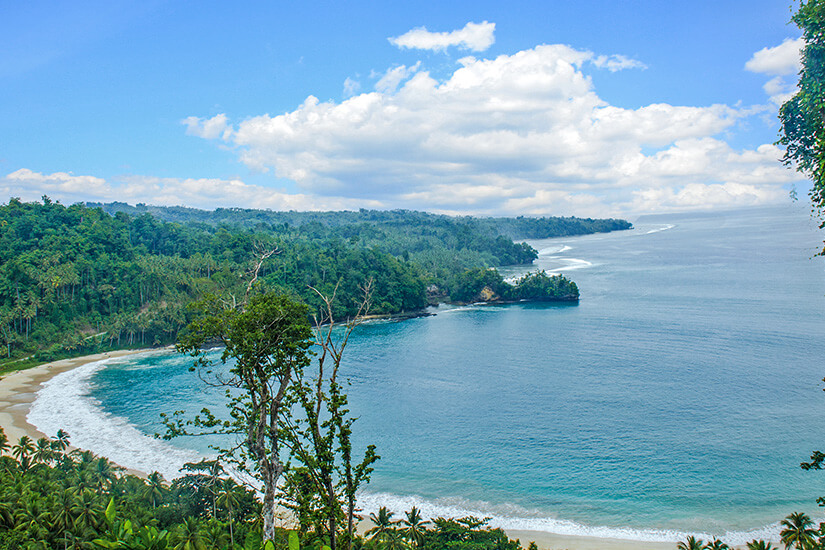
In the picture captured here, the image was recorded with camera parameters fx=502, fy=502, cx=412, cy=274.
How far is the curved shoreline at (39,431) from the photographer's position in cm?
2197

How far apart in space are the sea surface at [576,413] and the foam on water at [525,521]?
10 centimetres

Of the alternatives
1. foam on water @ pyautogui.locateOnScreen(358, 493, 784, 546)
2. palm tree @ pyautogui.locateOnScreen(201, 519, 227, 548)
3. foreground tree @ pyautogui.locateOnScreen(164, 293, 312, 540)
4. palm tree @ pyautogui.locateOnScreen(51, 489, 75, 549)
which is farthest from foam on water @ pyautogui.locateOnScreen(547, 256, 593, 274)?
foreground tree @ pyautogui.locateOnScreen(164, 293, 312, 540)

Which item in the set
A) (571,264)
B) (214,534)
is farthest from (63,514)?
(571,264)

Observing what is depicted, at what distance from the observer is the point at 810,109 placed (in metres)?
13.8

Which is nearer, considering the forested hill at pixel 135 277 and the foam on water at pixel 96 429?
the foam on water at pixel 96 429

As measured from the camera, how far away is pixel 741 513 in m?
23.9

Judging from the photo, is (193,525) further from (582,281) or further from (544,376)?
(582,281)

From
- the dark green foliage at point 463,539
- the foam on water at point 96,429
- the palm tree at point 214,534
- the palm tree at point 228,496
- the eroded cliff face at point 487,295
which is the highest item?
the eroded cliff face at point 487,295

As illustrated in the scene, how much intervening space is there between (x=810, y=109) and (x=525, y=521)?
65.7 ft

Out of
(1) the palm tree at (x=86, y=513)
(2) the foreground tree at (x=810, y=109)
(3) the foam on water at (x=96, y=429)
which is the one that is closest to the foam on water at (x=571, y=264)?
(3) the foam on water at (x=96, y=429)

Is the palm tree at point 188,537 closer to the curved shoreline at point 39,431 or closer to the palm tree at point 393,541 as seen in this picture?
the palm tree at point 393,541

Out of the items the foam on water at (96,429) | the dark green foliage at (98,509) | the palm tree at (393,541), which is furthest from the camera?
the foam on water at (96,429)

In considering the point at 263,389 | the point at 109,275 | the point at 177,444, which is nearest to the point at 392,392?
the point at 177,444

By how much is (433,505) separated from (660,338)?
134 ft
